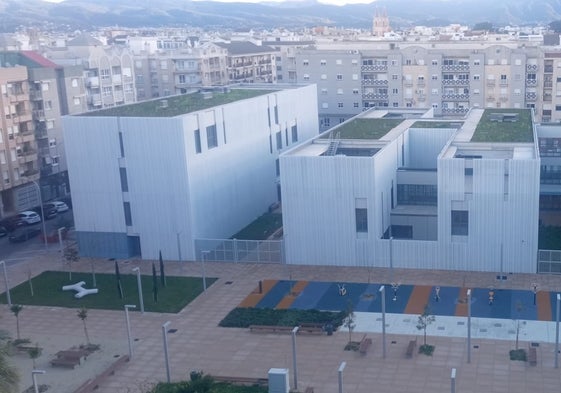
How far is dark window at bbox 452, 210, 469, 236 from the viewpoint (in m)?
35.3

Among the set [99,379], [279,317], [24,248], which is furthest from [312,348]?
[24,248]

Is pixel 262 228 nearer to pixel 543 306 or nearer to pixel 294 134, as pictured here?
pixel 294 134

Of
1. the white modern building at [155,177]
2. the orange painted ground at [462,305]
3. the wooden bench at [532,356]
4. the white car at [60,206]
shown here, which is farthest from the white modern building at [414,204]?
the white car at [60,206]

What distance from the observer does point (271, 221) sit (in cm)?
4734

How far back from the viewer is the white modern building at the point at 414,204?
3450cm

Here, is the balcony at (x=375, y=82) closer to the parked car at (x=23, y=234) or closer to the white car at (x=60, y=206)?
the white car at (x=60, y=206)

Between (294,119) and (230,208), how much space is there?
12.5 meters

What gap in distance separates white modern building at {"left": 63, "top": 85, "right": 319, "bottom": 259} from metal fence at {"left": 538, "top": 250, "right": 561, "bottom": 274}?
17652mm

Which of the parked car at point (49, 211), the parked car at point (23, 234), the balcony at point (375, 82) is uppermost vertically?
the balcony at point (375, 82)

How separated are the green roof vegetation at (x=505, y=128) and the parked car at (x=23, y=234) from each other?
93.9ft

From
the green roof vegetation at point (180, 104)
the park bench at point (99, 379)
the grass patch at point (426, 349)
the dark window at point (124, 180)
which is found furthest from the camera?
the green roof vegetation at point (180, 104)

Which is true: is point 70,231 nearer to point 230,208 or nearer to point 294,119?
point 230,208

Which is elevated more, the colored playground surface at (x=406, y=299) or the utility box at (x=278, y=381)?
the utility box at (x=278, y=381)

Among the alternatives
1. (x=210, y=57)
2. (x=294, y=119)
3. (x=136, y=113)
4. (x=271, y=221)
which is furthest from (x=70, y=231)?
(x=210, y=57)
